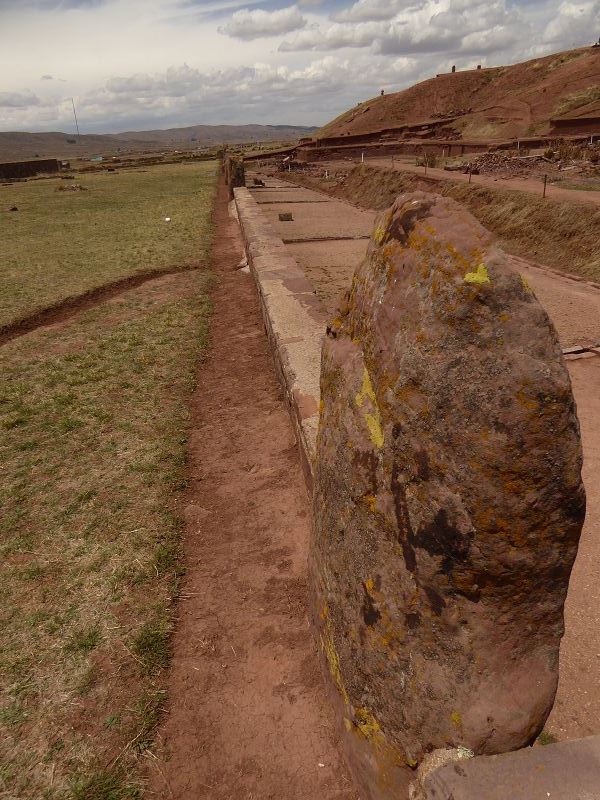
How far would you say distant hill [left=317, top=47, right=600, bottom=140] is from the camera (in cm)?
3136

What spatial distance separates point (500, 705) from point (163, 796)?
1.46 metres

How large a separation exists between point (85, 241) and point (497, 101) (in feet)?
126

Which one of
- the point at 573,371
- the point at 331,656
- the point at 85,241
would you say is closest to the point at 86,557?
the point at 331,656

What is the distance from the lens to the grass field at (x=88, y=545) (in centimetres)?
221

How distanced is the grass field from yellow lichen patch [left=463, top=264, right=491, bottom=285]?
7.41 ft

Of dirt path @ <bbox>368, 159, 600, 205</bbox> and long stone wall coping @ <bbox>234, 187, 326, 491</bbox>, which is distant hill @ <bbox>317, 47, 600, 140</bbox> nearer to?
dirt path @ <bbox>368, 159, 600, 205</bbox>

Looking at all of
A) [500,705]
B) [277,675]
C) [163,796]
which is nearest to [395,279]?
[500,705]

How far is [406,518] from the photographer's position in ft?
4.86

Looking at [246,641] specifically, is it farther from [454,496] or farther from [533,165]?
[533,165]

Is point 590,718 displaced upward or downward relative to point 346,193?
downward

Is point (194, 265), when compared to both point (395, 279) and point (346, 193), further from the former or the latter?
point (346, 193)

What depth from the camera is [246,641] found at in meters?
2.69

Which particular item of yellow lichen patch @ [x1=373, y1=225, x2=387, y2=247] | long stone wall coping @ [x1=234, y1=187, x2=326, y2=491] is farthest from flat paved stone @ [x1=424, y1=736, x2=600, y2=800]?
long stone wall coping @ [x1=234, y1=187, x2=326, y2=491]

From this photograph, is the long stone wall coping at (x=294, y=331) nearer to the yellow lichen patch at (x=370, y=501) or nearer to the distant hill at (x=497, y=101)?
the yellow lichen patch at (x=370, y=501)
